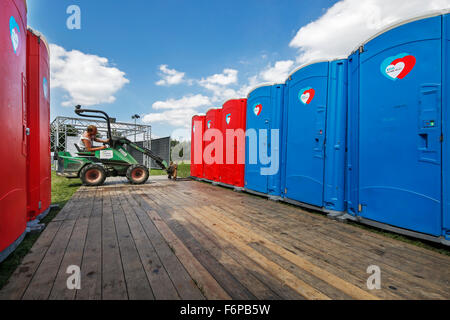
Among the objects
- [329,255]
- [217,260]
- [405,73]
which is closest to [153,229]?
[217,260]

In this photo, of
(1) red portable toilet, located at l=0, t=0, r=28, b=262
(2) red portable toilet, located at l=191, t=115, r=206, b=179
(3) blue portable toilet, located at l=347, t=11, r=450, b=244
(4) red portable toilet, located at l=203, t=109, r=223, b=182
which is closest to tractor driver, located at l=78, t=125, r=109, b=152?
(2) red portable toilet, located at l=191, t=115, r=206, b=179

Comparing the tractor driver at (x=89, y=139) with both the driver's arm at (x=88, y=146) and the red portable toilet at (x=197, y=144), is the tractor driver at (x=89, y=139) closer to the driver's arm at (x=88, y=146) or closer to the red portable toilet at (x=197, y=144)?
the driver's arm at (x=88, y=146)

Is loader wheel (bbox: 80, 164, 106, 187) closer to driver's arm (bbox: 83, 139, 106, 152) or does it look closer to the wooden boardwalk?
driver's arm (bbox: 83, 139, 106, 152)

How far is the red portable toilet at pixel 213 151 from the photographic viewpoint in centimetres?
692

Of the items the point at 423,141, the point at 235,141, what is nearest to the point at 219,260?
the point at 423,141

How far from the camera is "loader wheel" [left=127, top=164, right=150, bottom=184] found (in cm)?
691

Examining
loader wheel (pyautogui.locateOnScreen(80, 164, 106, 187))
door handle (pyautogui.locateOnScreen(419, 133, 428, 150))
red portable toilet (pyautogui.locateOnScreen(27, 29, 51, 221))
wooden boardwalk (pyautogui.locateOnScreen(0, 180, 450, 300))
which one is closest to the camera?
wooden boardwalk (pyautogui.locateOnScreen(0, 180, 450, 300))

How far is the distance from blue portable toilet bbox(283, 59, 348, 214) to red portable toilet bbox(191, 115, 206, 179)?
4.31m

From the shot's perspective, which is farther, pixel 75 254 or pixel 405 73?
pixel 405 73

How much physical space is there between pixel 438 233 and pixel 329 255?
136cm

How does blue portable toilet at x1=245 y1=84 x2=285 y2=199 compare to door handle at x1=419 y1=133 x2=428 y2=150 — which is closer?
door handle at x1=419 y1=133 x2=428 y2=150

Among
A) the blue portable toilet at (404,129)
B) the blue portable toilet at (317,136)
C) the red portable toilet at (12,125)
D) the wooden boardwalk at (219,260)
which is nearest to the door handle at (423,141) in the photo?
the blue portable toilet at (404,129)

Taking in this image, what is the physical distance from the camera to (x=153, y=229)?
2.78m
